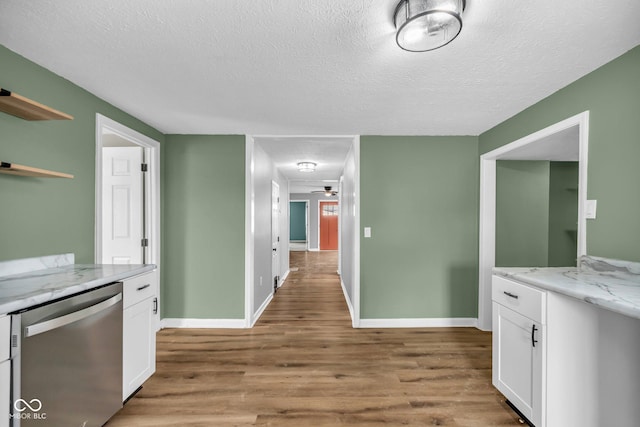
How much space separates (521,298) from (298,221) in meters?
10.2

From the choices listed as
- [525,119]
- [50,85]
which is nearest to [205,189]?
[50,85]

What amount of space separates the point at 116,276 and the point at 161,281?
170 centimetres

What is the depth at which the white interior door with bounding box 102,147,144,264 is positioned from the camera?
9.77 feet

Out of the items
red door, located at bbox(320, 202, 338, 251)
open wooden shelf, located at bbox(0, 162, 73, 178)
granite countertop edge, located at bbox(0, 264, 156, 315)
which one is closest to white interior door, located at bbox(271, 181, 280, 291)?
granite countertop edge, located at bbox(0, 264, 156, 315)

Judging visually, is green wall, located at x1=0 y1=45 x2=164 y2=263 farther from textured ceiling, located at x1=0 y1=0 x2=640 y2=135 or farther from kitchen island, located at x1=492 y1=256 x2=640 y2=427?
kitchen island, located at x1=492 y1=256 x2=640 y2=427

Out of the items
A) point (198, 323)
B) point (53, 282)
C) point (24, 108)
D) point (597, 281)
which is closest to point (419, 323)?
point (597, 281)

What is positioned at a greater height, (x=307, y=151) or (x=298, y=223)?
(x=307, y=151)

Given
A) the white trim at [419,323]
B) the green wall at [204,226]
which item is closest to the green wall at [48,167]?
the green wall at [204,226]

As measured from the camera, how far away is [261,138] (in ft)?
10.9

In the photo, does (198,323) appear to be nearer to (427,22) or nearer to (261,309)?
(261,309)

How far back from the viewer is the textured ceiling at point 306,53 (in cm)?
132

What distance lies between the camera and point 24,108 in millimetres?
1542

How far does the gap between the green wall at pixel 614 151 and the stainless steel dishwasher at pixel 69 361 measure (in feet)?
10.1

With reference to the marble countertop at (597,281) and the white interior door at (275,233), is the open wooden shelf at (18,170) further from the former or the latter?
the white interior door at (275,233)
